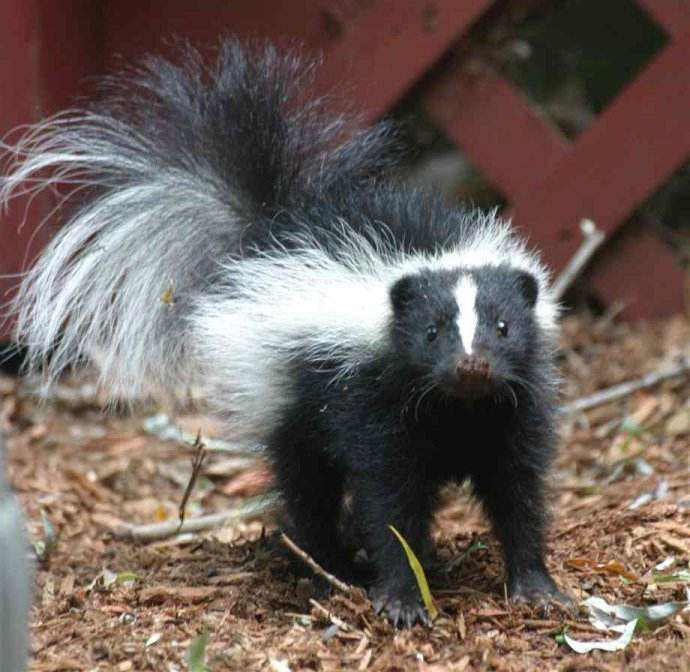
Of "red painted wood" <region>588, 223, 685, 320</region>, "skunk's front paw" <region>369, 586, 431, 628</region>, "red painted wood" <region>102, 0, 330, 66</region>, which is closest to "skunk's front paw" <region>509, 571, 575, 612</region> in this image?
"skunk's front paw" <region>369, 586, 431, 628</region>

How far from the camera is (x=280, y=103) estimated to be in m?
5.48

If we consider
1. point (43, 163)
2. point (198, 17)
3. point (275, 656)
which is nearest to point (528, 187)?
point (198, 17)

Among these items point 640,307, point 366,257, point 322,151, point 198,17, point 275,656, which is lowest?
point 275,656

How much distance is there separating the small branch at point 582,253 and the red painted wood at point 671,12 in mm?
1105

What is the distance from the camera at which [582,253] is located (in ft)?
25.0

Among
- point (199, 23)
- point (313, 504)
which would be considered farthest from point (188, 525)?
point (199, 23)

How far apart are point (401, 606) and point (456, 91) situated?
3598 millimetres

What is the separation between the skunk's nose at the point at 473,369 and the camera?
176 inches

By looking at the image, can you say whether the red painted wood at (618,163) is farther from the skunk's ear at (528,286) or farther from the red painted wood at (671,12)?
the skunk's ear at (528,286)

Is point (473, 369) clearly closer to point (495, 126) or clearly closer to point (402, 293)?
point (402, 293)

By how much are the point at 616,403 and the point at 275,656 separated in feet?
11.1

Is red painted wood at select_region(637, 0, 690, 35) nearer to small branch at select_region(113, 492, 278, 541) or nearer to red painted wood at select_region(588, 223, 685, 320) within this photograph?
red painted wood at select_region(588, 223, 685, 320)

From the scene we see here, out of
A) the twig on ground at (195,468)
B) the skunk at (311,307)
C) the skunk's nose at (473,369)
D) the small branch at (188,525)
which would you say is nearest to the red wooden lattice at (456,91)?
the skunk at (311,307)

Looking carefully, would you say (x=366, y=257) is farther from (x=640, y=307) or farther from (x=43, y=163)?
(x=640, y=307)
